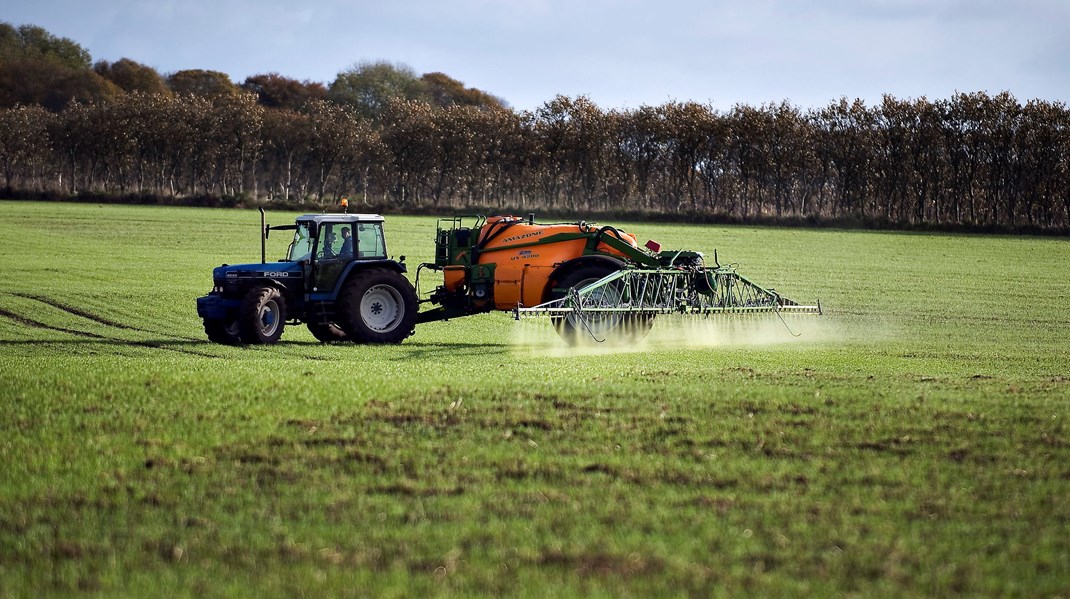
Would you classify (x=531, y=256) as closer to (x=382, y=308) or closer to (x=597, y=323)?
(x=597, y=323)

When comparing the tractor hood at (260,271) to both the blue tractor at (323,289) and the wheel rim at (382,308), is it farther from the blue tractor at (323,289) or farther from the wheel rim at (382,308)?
the wheel rim at (382,308)

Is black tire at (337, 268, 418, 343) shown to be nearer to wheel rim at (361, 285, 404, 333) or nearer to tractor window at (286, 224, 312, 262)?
wheel rim at (361, 285, 404, 333)

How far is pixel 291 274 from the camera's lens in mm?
20594

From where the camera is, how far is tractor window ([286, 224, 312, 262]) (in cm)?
2076

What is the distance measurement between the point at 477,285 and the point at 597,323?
2362 millimetres

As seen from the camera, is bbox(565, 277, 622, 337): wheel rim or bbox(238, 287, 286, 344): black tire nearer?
bbox(238, 287, 286, 344): black tire

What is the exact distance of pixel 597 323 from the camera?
21391 millimetres

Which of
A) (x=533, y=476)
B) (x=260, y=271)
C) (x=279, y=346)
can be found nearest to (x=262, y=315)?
Result: (x=279, y=346)

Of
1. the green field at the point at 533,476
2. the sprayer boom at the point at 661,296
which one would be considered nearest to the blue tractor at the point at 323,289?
the green field at the point at 533,476

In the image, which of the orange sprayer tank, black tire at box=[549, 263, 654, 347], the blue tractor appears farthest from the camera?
the orange sprayer tank

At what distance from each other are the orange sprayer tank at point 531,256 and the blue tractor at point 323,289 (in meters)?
1.79

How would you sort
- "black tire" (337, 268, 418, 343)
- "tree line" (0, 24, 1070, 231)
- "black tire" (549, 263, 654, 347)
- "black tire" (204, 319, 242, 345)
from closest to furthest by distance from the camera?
"black tire" (337, 268, 418, 343) < "black tire" (204, 319, 242, 345) < "black tire" (549, 263, 654, 347) < "tree line" (0, 24, 1070, 231)

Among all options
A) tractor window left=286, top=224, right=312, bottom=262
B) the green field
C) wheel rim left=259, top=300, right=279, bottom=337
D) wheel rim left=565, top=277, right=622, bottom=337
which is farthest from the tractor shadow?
tractor window left=286, top=224, right=312, bottom=262

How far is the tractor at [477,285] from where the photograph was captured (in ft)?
66.7
